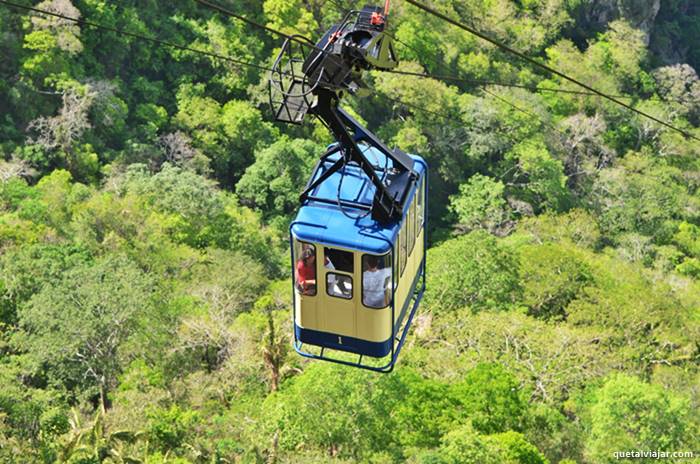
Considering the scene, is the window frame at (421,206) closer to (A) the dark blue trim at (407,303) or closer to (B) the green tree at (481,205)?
(A) the dark blue trim at (407,303)

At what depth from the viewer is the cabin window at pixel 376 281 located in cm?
1259

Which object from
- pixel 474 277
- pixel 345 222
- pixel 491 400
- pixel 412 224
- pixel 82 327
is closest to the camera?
pixel 345 222

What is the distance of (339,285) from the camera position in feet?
43.1

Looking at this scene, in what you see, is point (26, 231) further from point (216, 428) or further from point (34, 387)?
point (216, 428)

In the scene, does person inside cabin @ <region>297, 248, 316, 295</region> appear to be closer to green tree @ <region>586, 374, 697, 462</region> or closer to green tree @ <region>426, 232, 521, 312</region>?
green tree @ <region>586, 374, 697, 462</region>

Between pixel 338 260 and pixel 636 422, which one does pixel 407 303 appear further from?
pixel 636 422

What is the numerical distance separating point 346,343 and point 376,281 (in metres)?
1.33

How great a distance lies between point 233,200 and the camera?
38.6 m

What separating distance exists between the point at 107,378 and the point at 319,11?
27036 mm

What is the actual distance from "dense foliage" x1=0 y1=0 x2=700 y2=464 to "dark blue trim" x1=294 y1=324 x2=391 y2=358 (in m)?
7.93

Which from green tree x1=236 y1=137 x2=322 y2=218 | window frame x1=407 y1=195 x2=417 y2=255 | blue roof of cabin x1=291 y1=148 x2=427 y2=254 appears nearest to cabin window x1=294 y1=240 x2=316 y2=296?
blue roof of cabin x1=291 y1=148 x2=427 y2=254

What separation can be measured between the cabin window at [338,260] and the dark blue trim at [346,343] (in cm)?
115

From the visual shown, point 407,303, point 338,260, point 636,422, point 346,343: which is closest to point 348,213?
point 338,260

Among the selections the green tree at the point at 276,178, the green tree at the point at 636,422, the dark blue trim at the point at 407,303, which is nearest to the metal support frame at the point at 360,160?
the dark blue trim at the point at 407,303
